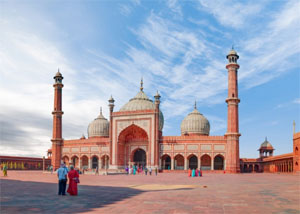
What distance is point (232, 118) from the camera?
39.9 metres

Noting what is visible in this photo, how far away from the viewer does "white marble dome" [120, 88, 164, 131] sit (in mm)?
49594

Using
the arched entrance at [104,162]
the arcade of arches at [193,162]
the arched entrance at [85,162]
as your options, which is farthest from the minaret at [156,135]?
the arched entrance at [85,162]

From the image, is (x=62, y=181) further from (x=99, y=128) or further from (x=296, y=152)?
(x=99, y=128)

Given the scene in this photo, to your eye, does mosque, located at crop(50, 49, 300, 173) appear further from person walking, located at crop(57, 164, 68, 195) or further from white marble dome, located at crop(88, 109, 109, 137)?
person walking, located at crop(57, 164, 68, 195)

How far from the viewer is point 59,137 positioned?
162ft

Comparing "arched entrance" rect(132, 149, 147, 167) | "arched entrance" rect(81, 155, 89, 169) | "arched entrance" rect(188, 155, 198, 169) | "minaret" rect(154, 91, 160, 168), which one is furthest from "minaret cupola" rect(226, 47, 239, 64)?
"arched entrance" rect(81, 155, 89, 169)

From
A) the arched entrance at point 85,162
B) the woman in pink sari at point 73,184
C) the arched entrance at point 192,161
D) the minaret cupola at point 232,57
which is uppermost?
the minaret cupola at point 232,57

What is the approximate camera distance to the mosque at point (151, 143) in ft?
134

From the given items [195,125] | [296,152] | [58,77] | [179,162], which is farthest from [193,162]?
[58,77]

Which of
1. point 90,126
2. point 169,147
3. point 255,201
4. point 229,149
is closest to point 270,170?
point 229,149

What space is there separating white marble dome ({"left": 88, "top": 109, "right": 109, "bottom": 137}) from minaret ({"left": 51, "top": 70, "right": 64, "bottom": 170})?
23.3ft

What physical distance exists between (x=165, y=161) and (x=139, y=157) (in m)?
4.06

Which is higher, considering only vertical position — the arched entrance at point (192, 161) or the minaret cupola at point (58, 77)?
the minaret cupola at point (58, 77)

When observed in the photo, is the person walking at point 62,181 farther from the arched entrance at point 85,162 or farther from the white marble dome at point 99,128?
the white marble dome at point 99,128
